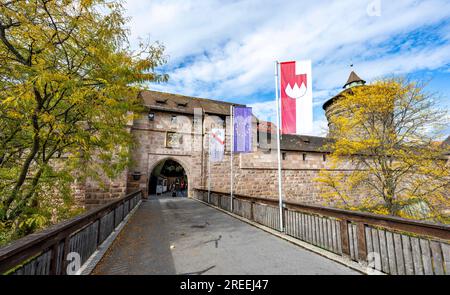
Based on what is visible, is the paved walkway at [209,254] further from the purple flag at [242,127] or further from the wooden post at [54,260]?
the purple flag at [242,127]

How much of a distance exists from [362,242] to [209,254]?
2550 millimetres

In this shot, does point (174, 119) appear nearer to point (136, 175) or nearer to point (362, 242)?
point (136, 175)

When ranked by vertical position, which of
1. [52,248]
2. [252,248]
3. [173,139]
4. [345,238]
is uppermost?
[173,139]

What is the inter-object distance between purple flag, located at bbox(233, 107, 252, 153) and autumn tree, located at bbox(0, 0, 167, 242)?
21.2 ft

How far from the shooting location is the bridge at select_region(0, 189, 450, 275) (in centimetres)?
242

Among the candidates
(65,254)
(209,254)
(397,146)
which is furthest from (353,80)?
(65,254)

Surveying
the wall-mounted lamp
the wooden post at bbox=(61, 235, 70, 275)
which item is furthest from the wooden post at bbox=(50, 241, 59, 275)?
the wall-mounted lamp

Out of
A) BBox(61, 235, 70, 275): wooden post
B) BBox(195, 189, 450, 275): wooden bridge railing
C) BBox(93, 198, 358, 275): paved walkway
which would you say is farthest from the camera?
BBox(93, 198, 358, 275): paved walkway

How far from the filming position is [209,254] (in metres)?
3.83

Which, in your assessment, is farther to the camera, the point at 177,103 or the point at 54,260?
the point at 177,103

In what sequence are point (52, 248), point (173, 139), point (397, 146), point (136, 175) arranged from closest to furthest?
point (52, 248) → point (397, 146) → point (136, 175) → point (173, 139)

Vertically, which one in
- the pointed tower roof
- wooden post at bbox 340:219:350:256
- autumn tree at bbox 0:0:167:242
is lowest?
wooden post at bbox 340:219:350:256

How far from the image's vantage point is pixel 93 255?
148 inches

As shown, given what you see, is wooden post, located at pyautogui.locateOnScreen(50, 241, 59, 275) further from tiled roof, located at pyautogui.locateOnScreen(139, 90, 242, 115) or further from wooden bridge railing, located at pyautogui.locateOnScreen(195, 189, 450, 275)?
tiled roof, located at pyautogui.locateOnScreen(139, 90, 242, 115)
